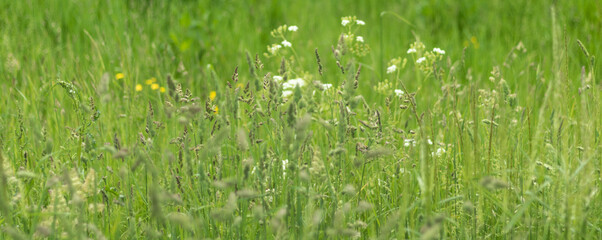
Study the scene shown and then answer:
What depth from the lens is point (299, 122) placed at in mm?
1341

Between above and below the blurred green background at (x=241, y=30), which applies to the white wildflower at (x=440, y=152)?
below

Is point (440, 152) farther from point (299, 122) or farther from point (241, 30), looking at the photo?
point (241, 30)

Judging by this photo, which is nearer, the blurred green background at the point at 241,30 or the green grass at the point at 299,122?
the green grass at the point at 299,122

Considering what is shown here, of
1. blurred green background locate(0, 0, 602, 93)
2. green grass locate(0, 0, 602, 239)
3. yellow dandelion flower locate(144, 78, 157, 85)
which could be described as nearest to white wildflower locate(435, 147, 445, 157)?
green grass locate(0, 0, 602, 239)

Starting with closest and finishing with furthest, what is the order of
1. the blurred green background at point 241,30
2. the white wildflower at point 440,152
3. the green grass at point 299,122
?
1. the green grass at point 299,122
2. the white wildflower at point 440,152
3. the blurred green background at point 241,30

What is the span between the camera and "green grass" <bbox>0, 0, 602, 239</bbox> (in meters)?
1.54

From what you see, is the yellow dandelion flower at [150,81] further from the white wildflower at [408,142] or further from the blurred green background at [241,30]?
the white wildflower at [408,142]

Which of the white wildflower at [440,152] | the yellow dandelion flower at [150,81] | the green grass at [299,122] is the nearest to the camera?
the green grass at [299,122]

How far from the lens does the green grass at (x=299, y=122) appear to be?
1.54 m

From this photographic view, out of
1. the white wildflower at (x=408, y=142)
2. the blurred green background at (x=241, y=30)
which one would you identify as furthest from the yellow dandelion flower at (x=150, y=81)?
the white wildflower at (x=408, y=142)

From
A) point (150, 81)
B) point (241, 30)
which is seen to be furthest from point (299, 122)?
point (241, 30)

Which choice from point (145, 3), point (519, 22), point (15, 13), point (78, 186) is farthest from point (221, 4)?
point (78, 186)

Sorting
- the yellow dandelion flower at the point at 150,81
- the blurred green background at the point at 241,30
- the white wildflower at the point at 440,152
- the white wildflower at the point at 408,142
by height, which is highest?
the blurred green background at the point at 241,30

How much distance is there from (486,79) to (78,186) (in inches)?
115
